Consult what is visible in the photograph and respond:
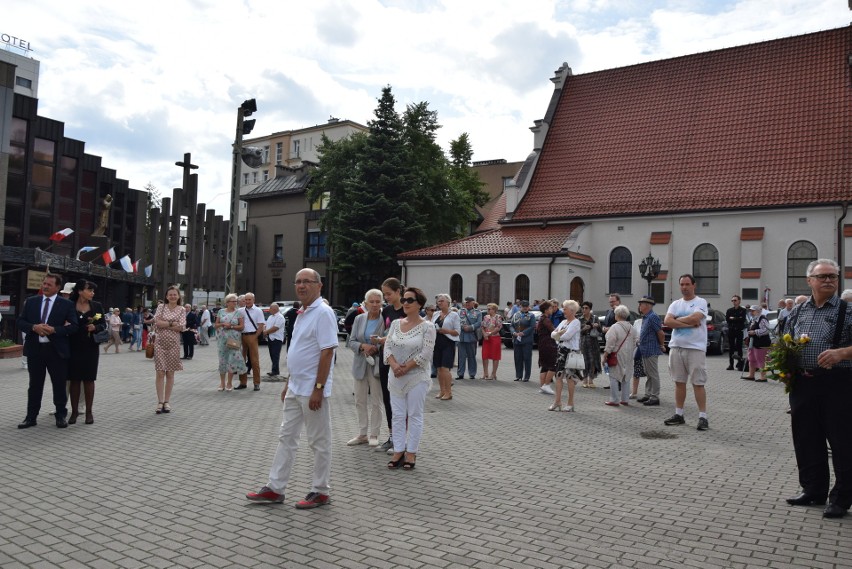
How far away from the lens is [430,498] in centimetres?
639

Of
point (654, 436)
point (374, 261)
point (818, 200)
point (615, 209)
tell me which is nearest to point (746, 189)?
point (818, 200)

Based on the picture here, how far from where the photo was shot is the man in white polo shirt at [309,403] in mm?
6082

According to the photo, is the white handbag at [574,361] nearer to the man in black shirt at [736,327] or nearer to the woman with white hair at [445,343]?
the woman with white hair at [445,343]

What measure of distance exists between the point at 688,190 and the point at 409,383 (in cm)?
3325

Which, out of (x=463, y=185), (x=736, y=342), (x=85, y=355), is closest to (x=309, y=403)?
(x=85, y=355)

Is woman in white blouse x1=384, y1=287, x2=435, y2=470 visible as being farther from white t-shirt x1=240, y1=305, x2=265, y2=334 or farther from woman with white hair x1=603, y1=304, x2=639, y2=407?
white t-shirt x1=240, y1=305, x2=265, y2=334

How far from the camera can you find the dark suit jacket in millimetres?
9547

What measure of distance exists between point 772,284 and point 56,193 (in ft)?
121

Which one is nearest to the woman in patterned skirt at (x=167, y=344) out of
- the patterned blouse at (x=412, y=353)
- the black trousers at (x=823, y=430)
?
the patterned blouse at (x=412, y=353)

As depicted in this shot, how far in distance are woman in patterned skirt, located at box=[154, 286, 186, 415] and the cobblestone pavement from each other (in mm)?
463

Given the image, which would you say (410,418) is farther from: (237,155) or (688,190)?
(688,190)

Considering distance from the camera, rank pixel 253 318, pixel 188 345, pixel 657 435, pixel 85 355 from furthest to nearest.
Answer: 1. pixel 188 345
2. pixel 253 318
3. pixel 85 355
4. pixel 657 435

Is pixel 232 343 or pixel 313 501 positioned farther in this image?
pixel 232 343

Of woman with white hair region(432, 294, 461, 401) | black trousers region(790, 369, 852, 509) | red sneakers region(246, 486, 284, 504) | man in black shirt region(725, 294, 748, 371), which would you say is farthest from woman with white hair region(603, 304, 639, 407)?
red sneakers region(246, 486, 284, 504)
